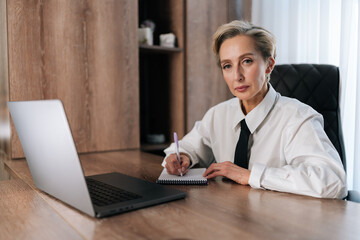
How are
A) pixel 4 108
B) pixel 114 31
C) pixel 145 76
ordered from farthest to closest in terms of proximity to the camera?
pixel 145 76 → pixel 114 31 → pixel 4 108

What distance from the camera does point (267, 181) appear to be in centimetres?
102

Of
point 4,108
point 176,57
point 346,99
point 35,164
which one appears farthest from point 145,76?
point 35,164

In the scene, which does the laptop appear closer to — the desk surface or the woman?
the desk surface

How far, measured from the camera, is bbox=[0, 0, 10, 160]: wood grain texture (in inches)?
64.5

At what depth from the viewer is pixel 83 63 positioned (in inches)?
70.7

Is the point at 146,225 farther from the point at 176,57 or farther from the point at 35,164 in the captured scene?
the point at 176,57

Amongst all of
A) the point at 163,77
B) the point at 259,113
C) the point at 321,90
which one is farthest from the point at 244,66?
the point at 163,77

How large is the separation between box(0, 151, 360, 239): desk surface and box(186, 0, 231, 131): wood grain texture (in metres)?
1.18

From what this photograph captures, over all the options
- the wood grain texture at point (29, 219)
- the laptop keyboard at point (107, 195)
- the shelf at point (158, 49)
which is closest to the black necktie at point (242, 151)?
the laptop keyboard at point (107, 195)

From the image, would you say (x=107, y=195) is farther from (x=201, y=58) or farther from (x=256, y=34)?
(x=201, y=58)

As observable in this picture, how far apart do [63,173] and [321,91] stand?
1.18 meters

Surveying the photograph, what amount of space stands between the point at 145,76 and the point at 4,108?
1034 millimetres

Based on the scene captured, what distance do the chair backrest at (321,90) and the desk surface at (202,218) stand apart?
612mm

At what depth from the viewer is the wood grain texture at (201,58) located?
2.15 m
